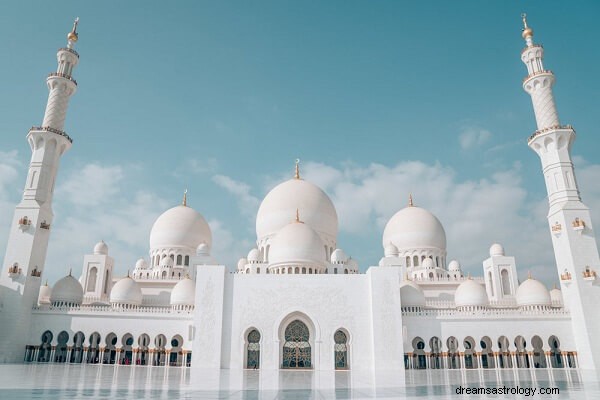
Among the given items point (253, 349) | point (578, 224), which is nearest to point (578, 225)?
point (578, 224)

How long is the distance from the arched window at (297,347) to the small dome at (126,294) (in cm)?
980

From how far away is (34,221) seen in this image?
879 inches

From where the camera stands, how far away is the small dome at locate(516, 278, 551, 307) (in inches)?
915

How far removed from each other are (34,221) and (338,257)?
17.3 meters

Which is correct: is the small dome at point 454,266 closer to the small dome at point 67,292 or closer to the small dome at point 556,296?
the small dome at point 556,296

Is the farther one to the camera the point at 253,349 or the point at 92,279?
the point at 92,279

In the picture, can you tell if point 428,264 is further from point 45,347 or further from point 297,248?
point 45,347

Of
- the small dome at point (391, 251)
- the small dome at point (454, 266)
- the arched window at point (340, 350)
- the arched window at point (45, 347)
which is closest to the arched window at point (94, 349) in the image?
the arched window at point (45, 347)

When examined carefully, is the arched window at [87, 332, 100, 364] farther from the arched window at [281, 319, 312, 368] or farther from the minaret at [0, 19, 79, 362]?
the arched window at [281, 319, 312, 368]

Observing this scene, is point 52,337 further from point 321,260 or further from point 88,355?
point 321,260

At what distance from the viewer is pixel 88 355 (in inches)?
877

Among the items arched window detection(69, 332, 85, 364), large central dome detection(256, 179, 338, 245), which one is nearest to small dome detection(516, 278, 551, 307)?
large central dome detection(256, 179, 338, 245)

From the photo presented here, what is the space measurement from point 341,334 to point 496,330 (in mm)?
8056

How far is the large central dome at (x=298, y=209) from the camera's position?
1093 inches
